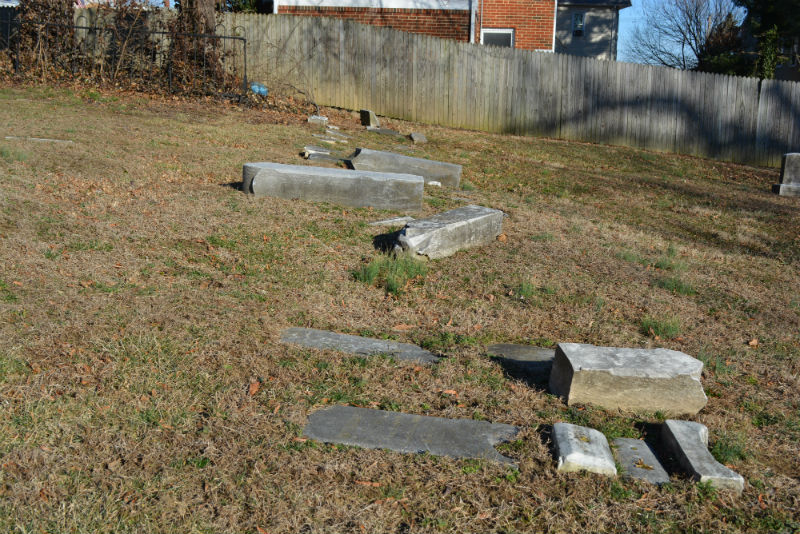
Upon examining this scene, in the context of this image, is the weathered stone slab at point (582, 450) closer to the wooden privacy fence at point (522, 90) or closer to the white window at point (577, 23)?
the wooden privacy fence at point (522, 90)

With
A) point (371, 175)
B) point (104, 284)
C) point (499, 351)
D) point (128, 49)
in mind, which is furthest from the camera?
point (128, 49)

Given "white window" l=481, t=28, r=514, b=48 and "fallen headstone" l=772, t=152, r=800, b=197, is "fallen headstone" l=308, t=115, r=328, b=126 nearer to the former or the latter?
"fallen headstone" l=772, t=152, r=800, b=197

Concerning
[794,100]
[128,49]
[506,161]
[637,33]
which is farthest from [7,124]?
[637,33]

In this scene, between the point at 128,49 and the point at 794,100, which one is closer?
the point at 128,49

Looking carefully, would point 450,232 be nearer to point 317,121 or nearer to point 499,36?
point 317,121

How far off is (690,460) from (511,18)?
62.5ft

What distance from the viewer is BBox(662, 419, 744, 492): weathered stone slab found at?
3117mm

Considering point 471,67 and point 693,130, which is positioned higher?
point 471,67

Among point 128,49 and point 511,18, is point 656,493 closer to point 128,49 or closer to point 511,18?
point 128,49

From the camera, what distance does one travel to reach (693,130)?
54.7ft

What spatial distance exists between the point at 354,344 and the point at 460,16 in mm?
15229

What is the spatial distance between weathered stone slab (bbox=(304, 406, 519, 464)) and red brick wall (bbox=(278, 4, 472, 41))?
52.6 ft

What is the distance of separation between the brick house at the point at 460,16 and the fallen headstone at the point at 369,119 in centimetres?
482

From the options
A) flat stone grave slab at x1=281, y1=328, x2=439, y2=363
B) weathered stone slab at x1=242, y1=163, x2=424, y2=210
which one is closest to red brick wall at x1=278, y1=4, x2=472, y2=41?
weathered stone slab at x1=242, y1=163, x2=424, y2=210
